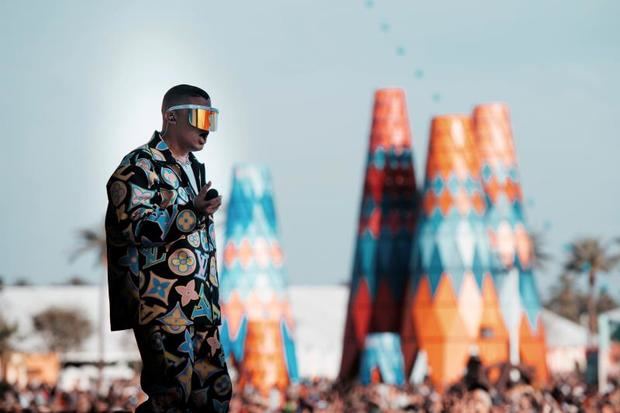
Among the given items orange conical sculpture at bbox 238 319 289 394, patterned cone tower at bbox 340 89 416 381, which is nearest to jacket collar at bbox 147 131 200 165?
orange conical sculpture at bbox 238 319 289 394

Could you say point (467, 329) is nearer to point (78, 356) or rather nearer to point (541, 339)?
point (541, 339)

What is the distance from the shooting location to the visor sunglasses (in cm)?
599

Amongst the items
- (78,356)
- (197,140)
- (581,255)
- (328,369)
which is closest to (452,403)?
(197,140)

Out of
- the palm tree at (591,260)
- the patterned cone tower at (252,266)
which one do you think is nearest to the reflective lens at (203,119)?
the patterned cone tower at (252,266)

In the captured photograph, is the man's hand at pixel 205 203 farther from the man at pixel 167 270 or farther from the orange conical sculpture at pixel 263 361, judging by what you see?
the orange conical sculpture at pixel 263 361

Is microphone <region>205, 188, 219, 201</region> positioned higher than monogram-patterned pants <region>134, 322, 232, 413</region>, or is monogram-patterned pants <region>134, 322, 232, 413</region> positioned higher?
microphone <region>205, 188, 219, 201</region>

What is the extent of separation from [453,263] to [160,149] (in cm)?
3769

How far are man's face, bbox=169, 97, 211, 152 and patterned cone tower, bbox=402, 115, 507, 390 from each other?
123 feet

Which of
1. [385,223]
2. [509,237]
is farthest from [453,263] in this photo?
[385,223]

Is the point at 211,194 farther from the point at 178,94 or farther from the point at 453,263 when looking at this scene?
the point at 453,263

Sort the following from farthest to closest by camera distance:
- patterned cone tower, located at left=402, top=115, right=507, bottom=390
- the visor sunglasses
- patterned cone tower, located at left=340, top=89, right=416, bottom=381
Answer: patterned cone tower, located at left=340, top=89, right=416, bottom=381
patterned cone tower, located at left=402, top=115, right=507, bottom=390
the visor sunglasses

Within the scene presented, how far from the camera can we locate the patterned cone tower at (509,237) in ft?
147

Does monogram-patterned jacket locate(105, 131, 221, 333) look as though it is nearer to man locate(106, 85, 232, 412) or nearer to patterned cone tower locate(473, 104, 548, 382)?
man locate(106, 85, 232, 412)

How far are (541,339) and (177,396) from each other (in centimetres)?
4028
